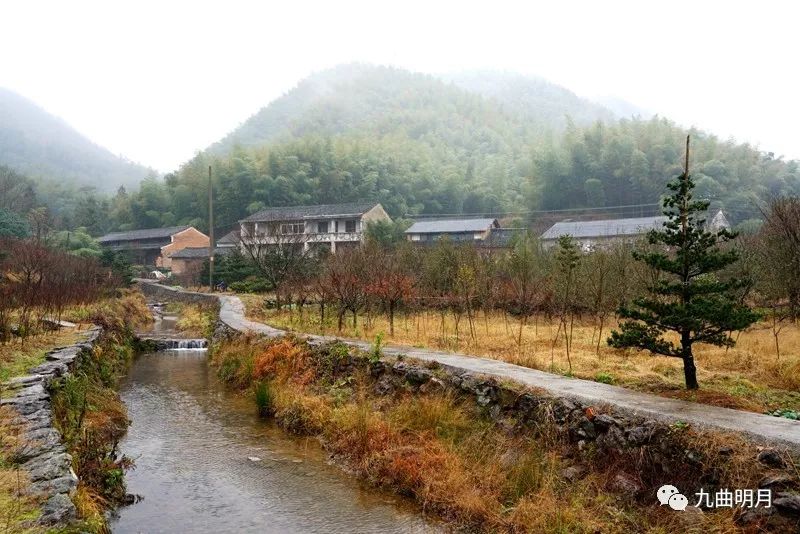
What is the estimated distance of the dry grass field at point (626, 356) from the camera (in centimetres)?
795

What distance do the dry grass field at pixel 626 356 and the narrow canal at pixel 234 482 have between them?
404cm

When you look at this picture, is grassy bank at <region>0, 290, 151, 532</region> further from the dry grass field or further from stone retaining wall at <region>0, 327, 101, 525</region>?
the dry grass field

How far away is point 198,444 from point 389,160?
173 ft

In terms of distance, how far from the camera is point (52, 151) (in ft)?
437

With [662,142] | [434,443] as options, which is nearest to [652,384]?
[434,443]

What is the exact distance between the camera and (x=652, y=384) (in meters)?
8.29

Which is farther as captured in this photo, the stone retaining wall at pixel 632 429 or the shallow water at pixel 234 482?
the shallow water at pixel 234 482

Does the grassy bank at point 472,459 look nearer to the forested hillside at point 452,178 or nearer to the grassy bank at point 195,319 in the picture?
the grassy bank at point 195,319

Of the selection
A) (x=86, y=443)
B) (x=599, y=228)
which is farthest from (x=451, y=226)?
(x=86, y=443)

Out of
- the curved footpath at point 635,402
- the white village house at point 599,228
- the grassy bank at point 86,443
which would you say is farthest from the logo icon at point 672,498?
the white village house at point 599,228

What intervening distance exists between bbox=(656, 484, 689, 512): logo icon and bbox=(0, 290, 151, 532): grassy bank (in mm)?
4928

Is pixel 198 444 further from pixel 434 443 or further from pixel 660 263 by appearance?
pixel 660 263

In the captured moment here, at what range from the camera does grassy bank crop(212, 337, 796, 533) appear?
5.43m

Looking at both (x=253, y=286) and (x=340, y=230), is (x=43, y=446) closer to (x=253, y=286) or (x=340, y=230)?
(x=253, y=286)
